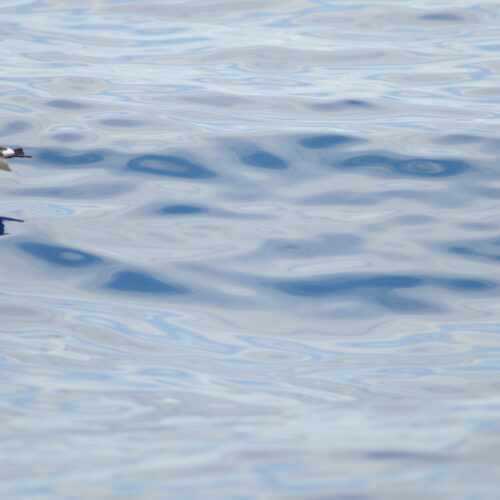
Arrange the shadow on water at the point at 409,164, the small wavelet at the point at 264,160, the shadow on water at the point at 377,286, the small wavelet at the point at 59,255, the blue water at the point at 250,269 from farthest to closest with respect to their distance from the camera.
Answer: the small wavelet at the point at 264,160 < the shadow on water at the point at 409,164 < the small wavelet at the point at 59,255 < the shadow on water at the point at 377,286 < the blue water at the point at 250,269

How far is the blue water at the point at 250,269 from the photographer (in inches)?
155

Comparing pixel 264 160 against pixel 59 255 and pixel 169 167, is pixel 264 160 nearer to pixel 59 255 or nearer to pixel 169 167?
pixel 169 167

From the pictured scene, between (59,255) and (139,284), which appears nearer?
(139,284)

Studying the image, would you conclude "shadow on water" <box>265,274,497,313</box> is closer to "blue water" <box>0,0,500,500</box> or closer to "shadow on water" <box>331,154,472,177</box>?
"blue water" <box>0,0,500,500</box>

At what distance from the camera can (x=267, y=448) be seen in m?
4.02

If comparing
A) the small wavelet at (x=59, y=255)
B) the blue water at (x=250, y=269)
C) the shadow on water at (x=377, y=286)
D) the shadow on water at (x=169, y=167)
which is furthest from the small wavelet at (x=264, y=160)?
the small wavelet at (x=59, y=255)

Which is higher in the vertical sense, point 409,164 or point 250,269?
point 409,164

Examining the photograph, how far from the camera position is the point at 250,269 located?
6.57m

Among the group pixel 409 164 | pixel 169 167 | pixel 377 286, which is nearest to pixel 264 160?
pixel 169 167

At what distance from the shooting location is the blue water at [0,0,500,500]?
13.0ft

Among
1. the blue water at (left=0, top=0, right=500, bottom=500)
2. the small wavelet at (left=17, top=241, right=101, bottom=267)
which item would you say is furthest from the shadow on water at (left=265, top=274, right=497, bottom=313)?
the small wavelet at (left=17, top=241, right=101, bottom=267)

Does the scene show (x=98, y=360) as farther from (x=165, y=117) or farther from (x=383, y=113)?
(x=383, y=113)

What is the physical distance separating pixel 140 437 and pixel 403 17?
33.1ft

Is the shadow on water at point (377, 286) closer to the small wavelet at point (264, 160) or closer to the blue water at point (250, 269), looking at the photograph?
the blue water at point (250, 269)
